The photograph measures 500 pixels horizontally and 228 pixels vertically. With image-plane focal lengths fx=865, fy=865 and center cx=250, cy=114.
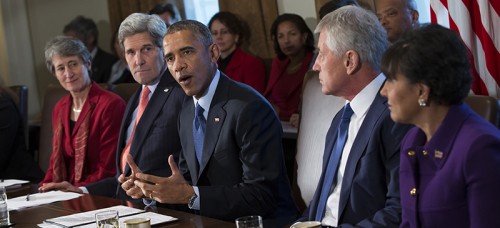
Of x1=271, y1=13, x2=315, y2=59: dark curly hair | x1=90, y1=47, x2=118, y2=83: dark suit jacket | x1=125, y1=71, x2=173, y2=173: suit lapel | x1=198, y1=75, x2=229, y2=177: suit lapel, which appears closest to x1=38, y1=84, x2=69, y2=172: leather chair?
x1=125, y1=71, x2=173, y2=173: suit lapel

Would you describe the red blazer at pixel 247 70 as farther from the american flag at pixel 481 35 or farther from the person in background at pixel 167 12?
the american flag at pixel 481 35

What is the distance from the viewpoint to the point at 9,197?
377 cm

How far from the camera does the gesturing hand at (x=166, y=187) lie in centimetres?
299

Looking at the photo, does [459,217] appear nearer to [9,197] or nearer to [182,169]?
[182,169]

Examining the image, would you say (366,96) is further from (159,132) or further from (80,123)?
(80,123)

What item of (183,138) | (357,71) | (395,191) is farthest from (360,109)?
(183,138)

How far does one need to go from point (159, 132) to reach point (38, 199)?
58 cm

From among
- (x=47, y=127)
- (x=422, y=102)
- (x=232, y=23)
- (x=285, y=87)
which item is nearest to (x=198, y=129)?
(x=422, y=102)

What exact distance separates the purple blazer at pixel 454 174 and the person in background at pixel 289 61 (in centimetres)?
351

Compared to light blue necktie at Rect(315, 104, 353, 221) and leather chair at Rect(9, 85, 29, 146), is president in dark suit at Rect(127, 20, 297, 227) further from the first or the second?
leather chair at Rect(9, 85, 29, 146)

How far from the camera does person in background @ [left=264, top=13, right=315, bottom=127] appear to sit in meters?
5.81

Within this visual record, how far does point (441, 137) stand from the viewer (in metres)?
2.15

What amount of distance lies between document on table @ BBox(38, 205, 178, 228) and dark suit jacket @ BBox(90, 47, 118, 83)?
4.61m

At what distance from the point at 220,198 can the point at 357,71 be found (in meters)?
0.75
